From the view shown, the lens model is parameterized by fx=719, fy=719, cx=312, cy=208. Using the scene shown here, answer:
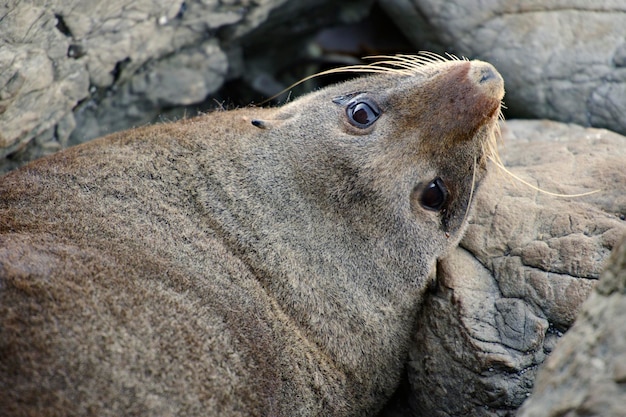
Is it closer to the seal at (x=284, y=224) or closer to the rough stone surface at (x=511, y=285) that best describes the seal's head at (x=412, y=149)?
the seal at (x=284, y=224)

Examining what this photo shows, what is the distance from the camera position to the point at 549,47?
202 inches

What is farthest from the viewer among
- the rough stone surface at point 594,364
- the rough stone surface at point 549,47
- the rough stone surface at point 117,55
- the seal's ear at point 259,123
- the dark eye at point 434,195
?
the rough stone surface at point 549,47

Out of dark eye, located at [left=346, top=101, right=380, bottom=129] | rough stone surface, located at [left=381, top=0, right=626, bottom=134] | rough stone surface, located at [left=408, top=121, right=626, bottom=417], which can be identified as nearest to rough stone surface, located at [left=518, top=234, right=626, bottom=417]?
rough stone surface, located at [left=408, top=121, right=626, bottom=417]

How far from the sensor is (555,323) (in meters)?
3.71

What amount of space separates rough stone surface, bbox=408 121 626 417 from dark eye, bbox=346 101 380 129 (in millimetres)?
830

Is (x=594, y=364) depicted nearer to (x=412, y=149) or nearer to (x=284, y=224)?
(x=412, y=149)

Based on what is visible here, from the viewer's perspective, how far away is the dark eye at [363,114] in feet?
12.7

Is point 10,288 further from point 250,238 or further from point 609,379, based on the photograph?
point 609,379

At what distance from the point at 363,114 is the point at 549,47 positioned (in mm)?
1995

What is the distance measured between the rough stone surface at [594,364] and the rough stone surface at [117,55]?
3.29 metres

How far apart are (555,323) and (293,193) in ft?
4.98

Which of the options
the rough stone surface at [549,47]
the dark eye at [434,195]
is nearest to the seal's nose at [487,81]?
the dark eye at [434,195]

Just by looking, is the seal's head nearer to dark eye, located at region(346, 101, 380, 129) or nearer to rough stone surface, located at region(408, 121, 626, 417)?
dark eye, located at region(346, 101, 380, 129)

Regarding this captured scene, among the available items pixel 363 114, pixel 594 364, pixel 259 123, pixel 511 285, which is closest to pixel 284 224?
pixel 259 123
